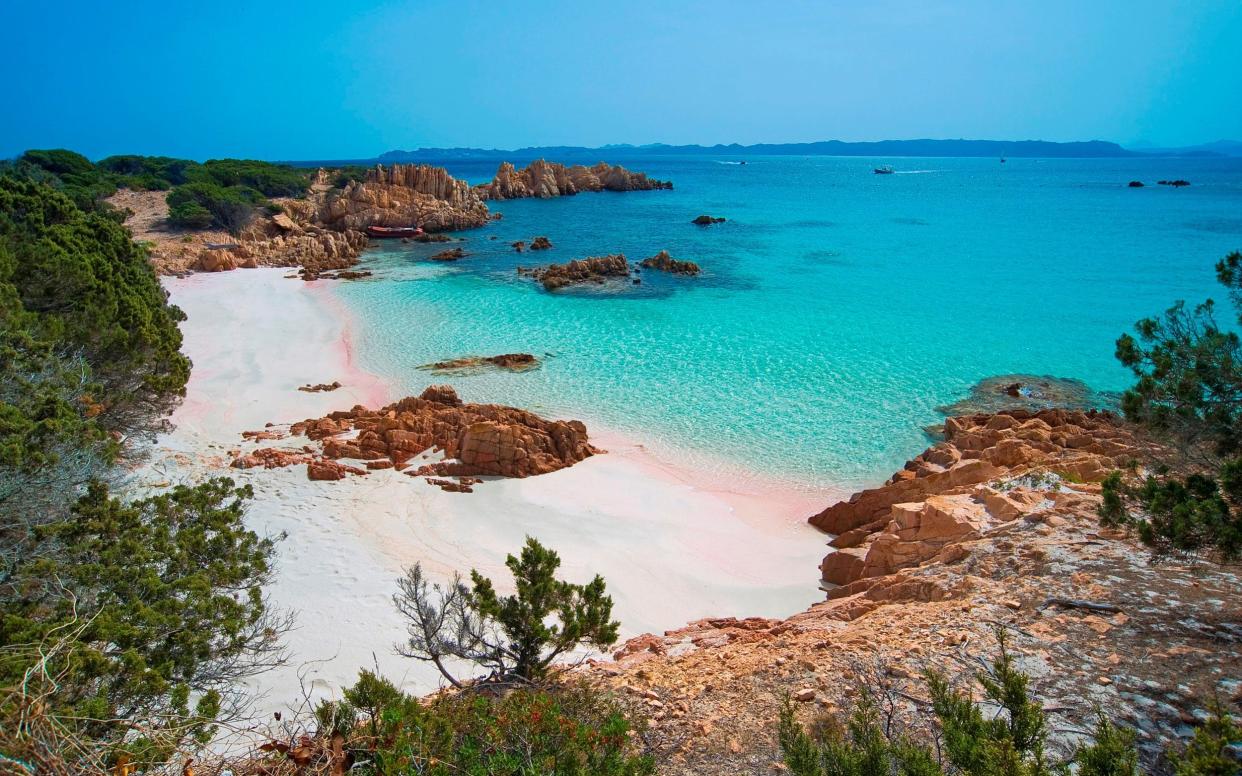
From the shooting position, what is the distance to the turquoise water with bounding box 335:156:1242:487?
56.5ft

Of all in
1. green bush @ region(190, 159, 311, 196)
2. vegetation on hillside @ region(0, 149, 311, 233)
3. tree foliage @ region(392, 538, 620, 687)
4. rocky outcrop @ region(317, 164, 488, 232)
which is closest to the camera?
tree foliage @ region(392, 538, 620, 687)

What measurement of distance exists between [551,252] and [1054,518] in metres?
37.7

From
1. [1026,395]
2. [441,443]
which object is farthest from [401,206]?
[1026,395]

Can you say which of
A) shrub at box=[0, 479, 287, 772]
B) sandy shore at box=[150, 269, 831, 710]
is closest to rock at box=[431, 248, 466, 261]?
sandy shore at box=[150, 269, 831, 710]

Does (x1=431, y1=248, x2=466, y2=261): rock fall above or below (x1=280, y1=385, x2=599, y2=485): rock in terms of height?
above

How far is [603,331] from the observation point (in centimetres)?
2534

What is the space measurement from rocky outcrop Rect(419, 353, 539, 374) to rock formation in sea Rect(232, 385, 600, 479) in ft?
16.4

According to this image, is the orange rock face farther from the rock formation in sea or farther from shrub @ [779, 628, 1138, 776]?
shrub @ [779, 628, 1138, 776]

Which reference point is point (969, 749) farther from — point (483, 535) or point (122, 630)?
point (483, 535)

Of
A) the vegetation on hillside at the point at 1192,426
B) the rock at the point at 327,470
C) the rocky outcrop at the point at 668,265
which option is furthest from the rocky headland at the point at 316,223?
the vegetation on hillside at the point at 1192,426

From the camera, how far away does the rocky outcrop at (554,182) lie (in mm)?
82375

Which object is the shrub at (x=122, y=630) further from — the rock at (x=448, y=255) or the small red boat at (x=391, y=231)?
the small red boat at (x=391, y=231)

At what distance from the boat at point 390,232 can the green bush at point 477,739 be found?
49.5 metres

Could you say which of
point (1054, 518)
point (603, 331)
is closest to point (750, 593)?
point (1054, 518)
